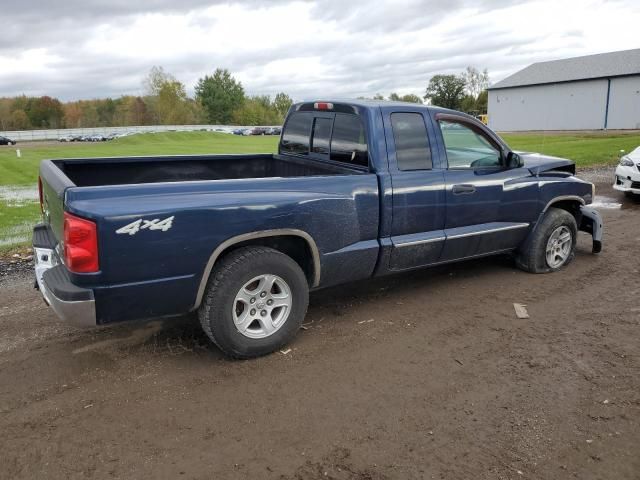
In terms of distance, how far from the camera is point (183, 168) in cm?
547

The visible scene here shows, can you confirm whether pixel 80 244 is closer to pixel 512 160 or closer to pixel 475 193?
pixel 475 193

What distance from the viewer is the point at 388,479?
8.78 ft

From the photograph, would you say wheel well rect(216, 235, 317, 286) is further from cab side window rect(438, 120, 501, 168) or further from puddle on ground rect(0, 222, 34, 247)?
puddle on ground rect(0, 222, 34, 247)

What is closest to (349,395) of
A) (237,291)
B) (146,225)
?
(237,291)

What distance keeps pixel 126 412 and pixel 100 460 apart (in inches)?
17.8

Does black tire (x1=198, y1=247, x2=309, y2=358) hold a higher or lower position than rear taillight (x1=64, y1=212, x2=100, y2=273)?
lower

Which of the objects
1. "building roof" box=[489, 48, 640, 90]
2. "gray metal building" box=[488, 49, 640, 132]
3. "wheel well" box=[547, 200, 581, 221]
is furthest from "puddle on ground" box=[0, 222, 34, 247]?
"building roof" box=[489, 48, 640, 90]

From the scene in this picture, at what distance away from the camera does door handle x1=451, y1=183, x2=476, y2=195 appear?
191 inches

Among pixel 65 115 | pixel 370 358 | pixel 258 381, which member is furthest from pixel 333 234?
pixel 65 115

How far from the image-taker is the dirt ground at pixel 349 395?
9.24ft

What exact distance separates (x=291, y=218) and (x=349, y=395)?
1334 millimetres

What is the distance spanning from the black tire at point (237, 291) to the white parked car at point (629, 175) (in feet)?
27.8

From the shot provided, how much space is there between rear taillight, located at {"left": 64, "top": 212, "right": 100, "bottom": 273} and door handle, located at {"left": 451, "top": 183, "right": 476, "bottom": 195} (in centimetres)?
314

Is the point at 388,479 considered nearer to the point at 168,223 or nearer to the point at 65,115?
the point at 168,223
